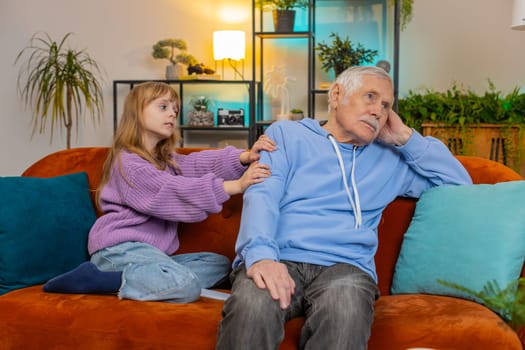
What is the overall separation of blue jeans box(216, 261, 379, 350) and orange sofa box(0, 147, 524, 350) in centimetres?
11

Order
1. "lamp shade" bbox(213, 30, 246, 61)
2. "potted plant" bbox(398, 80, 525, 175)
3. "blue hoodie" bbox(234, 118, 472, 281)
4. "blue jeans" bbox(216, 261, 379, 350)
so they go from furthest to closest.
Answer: "lamp shade" bbox(213, 30, 246, 61)
"potted plant" bbox(398, 80, 525, 175)
"blue hoodie" bbox(234, 118, 472, 281)
"blue jeans" bbox(216, 261, 379, 350)

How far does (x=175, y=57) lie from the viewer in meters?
5.76

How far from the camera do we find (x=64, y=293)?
2225mm

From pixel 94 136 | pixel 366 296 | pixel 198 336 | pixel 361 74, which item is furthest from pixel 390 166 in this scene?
pixel 94 136

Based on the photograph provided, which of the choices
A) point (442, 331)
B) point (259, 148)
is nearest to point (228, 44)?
point (259, 148)

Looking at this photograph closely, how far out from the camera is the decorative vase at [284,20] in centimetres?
561

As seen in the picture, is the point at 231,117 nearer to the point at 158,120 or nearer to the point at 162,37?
the point at 162,37

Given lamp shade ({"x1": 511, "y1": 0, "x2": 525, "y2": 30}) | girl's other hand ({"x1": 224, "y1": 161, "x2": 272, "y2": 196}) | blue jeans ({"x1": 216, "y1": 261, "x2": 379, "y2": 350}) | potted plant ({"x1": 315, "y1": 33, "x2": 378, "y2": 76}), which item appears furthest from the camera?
potted plant ({"x1": 315, "y1": 33, "x2": 378, "y2": 76})

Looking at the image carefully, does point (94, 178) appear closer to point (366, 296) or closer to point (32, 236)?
point (32, 236)

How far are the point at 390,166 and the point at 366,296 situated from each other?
1.86ft

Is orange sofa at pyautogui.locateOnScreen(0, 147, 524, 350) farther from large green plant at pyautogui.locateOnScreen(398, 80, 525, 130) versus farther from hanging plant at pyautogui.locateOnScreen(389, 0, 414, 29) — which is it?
hanging plant at pyautogui.locateOnScreen(389, 0, 414, 29)

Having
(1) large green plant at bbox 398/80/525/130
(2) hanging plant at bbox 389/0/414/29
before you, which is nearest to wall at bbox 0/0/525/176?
(2) hanging plant at bbox 389/0/414/29

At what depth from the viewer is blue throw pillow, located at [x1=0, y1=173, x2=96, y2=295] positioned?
2324 mm

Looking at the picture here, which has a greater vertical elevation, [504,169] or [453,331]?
[504,169]
